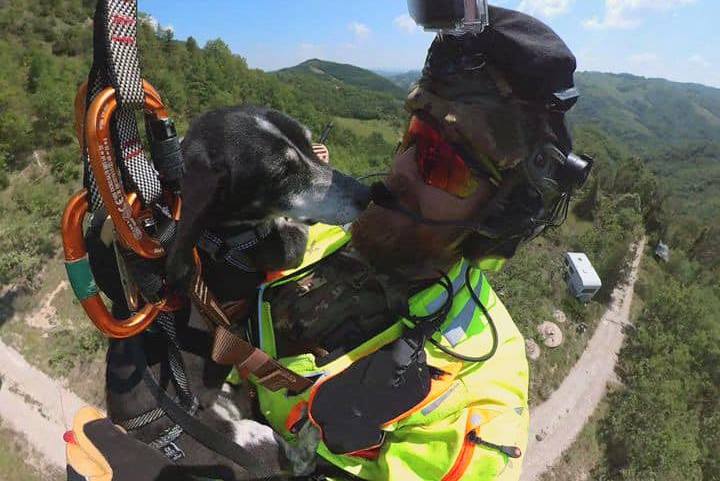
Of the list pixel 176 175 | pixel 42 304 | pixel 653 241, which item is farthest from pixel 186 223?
pixel 653 241

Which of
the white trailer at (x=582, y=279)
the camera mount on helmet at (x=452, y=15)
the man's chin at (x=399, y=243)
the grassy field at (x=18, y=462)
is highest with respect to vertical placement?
the camera mount on helmet at (x=452, y=15)

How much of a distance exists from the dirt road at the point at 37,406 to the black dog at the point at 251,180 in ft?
36.6

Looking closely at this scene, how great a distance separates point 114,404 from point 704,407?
4084 centimetres

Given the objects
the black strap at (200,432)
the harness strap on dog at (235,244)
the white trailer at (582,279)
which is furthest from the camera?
the white trailer at (582,279)

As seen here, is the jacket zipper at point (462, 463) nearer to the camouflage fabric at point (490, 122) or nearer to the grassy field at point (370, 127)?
the camouflage fabric at point (490, 122)

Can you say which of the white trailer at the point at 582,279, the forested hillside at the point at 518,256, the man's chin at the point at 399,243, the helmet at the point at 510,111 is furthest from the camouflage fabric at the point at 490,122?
the white trailer at the point at 582,279

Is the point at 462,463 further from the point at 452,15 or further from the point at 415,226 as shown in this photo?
the point at 452,15

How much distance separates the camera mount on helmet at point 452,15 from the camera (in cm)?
204

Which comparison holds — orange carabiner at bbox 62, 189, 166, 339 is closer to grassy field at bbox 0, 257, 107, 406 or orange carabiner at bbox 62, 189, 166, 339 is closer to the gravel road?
the gravel road

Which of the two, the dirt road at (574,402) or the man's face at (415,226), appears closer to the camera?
the man's face at (415,226)

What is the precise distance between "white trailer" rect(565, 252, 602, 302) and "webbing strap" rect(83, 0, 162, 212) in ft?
117

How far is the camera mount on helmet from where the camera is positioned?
2.04 metres

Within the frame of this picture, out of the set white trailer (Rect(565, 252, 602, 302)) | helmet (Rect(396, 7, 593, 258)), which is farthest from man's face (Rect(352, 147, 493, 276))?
white trailer (Rect(565, 252, 602, 302))

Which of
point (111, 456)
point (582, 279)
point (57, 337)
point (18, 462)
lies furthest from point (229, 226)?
point (582, 279)
